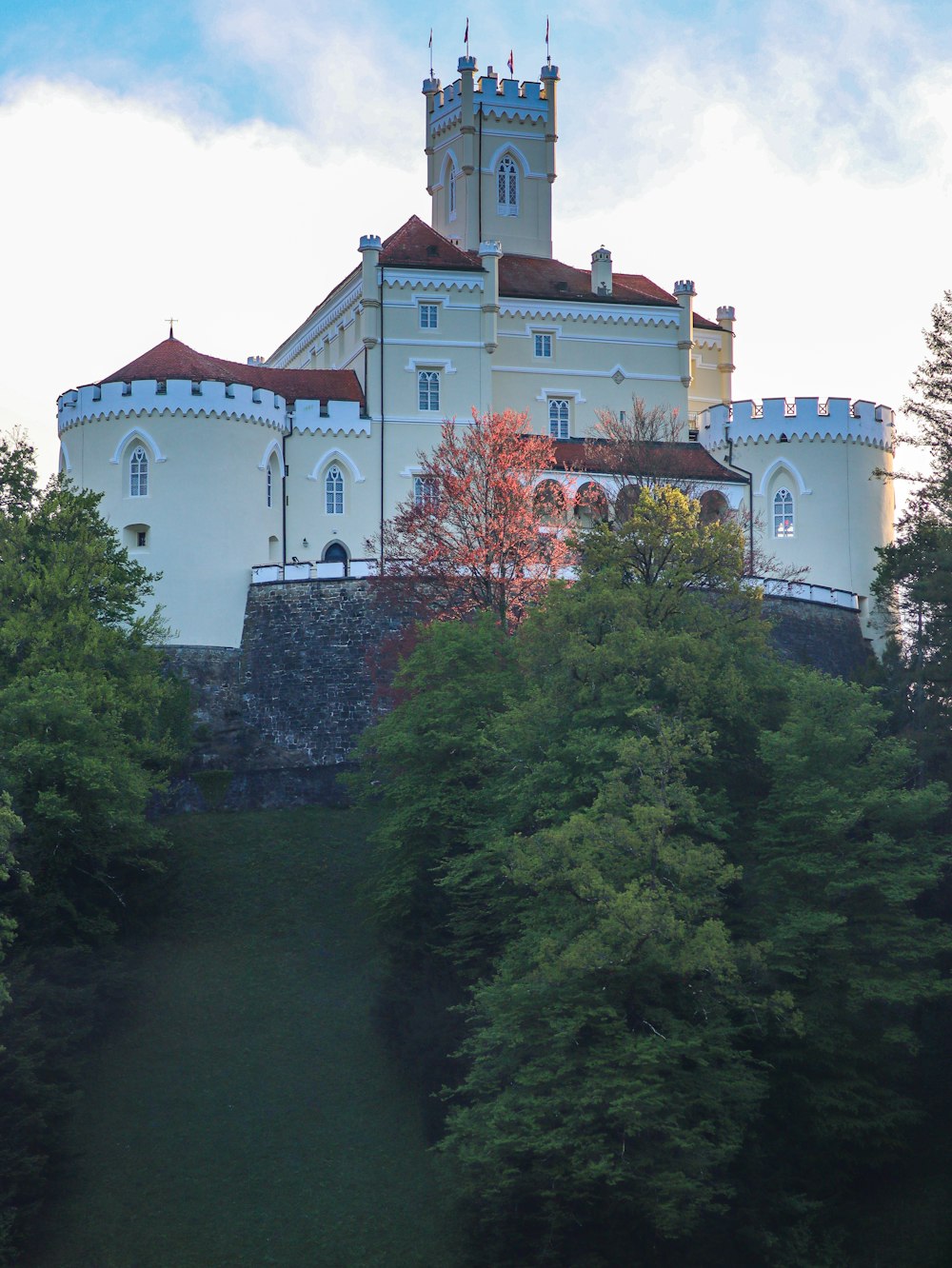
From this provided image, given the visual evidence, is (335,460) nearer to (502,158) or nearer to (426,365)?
(426,365)

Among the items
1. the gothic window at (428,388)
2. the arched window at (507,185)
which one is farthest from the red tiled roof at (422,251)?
the arched window at (507,185)

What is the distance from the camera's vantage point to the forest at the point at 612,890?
112 ft

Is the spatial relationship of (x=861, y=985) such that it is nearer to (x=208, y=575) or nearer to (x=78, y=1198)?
(x=78, y=1198)

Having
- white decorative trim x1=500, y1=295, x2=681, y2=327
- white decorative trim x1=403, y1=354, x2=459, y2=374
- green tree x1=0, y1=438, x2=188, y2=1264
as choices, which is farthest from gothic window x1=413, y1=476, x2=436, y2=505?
Answer: green tree x1=0, y1=438, x2=188, y2=1264

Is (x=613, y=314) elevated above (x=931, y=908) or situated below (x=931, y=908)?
above

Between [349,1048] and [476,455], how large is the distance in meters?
18.5

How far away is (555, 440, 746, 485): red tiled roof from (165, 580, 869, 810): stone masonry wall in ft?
18.7

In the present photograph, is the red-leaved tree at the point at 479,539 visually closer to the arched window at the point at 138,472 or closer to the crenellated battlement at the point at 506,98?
the arched window at the point at 138,472

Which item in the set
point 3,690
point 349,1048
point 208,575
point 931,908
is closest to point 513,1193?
point 349,1048

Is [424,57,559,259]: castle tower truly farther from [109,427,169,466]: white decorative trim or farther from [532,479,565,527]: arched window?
[109,427,169,466]: white decorative trim

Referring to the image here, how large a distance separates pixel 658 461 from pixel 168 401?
14.2m

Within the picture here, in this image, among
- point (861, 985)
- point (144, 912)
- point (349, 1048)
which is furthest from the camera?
point (144, 912)

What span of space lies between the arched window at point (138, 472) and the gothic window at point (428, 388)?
9.93 metres

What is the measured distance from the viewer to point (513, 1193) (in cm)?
3428
